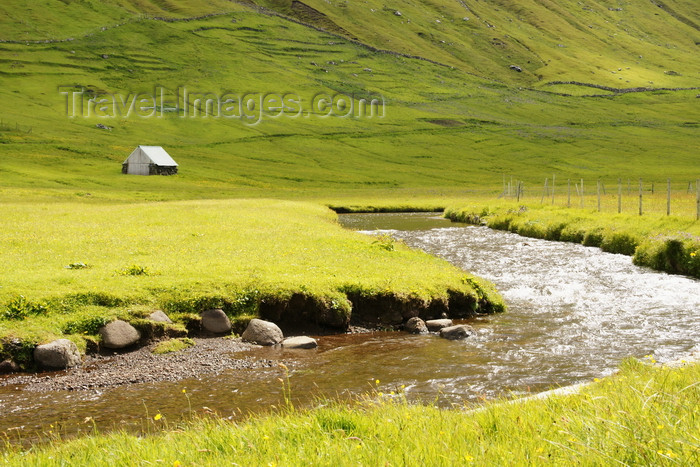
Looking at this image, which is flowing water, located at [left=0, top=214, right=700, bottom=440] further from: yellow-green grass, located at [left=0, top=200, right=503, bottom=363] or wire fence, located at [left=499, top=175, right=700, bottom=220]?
wire fence, located at [left=499, top=175, right=700, bottom=220]

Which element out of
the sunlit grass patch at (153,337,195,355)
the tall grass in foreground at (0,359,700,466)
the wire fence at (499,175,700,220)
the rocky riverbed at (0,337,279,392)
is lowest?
the rocky riverbed at (0,337,279,392)

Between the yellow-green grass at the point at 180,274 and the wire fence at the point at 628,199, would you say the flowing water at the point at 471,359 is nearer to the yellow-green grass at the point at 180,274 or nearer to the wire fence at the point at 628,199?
the yellow-green grass at the point at 180,274

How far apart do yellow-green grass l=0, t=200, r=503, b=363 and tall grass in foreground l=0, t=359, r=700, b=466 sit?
33.2 feet

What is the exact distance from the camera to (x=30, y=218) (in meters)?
44.5

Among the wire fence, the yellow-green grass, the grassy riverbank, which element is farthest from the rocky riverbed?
the wire fence

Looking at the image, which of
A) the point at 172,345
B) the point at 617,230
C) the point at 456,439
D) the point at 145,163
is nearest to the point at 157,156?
the point at 145,163

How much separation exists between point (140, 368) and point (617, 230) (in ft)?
117

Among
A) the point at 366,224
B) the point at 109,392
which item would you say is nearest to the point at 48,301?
the point at 109,392

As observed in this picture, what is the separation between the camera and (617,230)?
136 feet

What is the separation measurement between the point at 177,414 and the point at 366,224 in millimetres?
50360

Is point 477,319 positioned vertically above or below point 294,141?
below

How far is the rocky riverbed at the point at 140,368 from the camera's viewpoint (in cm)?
1536

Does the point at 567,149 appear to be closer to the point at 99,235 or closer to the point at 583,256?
the point at 583,256

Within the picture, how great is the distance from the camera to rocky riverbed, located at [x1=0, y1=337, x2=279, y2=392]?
15359 mm
